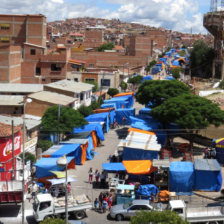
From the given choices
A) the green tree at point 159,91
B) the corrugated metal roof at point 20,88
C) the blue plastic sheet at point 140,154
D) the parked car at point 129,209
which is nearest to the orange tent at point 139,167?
the blue plastic sheet at point 140,154

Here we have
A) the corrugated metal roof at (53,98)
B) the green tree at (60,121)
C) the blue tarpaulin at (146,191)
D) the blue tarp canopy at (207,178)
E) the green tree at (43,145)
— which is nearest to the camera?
the blue tarpaulin at (146,191)

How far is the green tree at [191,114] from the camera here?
953 inches

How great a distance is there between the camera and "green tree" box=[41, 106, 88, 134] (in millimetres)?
24156

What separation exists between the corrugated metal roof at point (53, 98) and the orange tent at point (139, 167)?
32.1 ft

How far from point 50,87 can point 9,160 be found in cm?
1418

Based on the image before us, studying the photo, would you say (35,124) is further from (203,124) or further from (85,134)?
(203,124)

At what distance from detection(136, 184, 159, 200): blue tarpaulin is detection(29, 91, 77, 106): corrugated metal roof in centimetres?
1217

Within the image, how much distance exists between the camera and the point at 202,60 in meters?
61.8

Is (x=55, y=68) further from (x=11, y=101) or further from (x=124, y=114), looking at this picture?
(x=11, y=101)

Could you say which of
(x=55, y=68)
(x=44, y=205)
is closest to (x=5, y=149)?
(x=44, y=205)

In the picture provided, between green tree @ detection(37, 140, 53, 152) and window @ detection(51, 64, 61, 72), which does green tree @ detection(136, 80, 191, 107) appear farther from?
window @ detection(51, 64, 61, 72)

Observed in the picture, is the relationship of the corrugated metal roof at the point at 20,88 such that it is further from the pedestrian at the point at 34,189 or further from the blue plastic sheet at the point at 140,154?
the pedestrian at the point at 34,189

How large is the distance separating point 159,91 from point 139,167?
13168 mm

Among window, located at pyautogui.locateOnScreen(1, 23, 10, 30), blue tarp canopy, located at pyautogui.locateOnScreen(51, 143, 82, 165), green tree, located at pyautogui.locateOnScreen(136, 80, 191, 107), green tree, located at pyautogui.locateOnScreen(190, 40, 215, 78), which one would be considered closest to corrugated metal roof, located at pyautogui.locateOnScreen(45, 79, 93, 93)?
green tree, located at pyautogui.locateOnScreen(136, 80, 191, 107)
